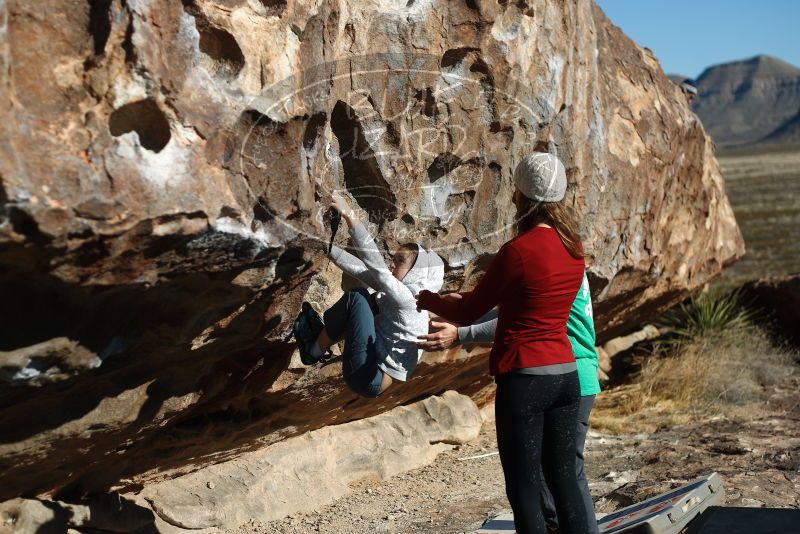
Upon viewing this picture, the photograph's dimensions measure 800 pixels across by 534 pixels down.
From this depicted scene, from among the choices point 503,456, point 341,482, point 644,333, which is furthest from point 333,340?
point 644,333

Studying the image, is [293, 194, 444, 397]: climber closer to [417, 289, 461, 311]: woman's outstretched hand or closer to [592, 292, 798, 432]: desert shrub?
[417, 289, 461, 311]: woman's outstretched hand

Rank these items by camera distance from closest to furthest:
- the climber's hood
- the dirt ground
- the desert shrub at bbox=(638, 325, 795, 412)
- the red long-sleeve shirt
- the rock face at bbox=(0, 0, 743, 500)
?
1. the rock face at bbox=(0, 0, 743, 500)
2. the red long-sleeve shirt
3. the climber's hood
4. the dirt ground
5. the desert shrub at bbox=(638, 325, 795, 412)

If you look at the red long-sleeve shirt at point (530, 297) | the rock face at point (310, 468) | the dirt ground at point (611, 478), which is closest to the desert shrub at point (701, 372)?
the dirt ground at point (611, 478)

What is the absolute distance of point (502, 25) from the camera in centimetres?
564

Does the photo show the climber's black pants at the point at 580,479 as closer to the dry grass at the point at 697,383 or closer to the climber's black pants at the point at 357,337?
the climber's black pants at the point at 357,337

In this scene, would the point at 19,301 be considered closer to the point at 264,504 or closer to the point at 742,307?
the point at 264,504

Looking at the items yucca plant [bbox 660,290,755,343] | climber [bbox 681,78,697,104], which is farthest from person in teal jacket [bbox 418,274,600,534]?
yucca plant [bbox 660,290,755,343]

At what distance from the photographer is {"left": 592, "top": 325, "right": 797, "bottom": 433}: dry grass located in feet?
28.2

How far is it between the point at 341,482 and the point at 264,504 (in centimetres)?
68

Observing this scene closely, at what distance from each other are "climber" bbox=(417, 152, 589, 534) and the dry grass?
14.6 feet

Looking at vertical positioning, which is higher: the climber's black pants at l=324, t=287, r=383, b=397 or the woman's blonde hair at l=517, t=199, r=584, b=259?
the woman's blonde hair at l=517, t=199, r=584, b=259

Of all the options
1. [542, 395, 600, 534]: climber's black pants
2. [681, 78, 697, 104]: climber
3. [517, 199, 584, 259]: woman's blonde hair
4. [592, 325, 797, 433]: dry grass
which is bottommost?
[592, 325, 797, 433]: dry grass

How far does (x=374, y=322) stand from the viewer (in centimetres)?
493

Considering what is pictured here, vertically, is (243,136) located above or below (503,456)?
above
